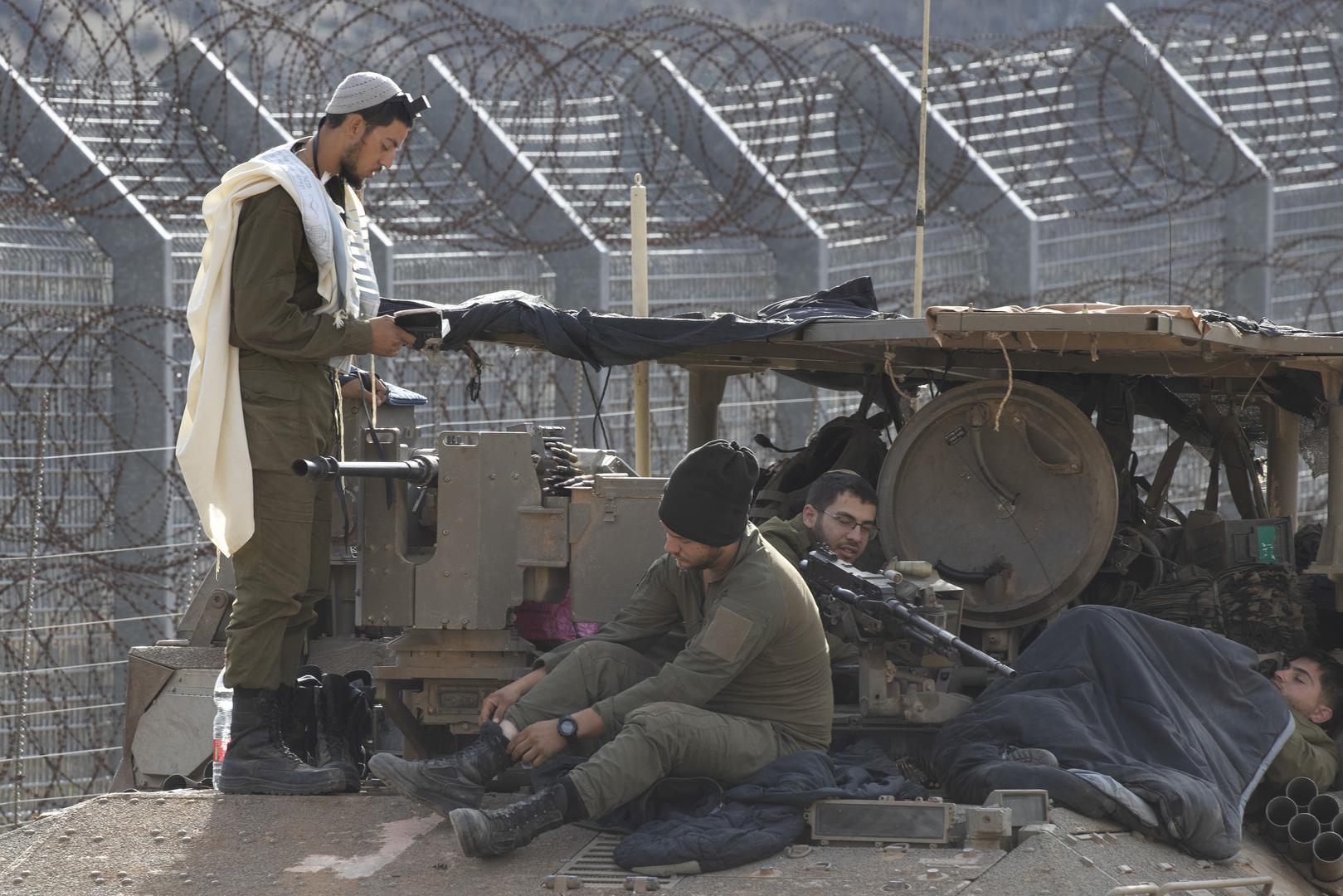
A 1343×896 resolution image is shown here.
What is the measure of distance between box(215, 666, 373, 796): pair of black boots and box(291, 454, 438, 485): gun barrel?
2.49ft

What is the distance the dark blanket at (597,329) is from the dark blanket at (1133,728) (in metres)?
1.43

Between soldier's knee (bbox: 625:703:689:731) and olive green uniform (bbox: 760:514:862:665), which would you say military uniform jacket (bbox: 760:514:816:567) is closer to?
olive green uniform (bbox: 760:514:862:665)

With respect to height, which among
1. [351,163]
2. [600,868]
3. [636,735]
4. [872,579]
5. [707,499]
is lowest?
[600,868]

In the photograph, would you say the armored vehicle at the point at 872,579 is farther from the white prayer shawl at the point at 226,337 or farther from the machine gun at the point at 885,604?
the white prayer shawl at the point at 226,337

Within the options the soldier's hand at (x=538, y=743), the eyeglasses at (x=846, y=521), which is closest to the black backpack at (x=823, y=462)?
the eyeglasses at (x=846, y=521)

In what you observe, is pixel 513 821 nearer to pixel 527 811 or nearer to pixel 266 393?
pixel 527 811

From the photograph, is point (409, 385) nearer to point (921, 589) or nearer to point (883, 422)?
point (883, 422)

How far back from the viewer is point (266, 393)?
21.5ft

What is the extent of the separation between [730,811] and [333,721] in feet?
5.72

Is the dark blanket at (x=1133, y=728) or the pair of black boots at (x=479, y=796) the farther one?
the dark blanket at (x=1133, y=728)

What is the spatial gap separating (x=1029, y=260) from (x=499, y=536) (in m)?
8.88

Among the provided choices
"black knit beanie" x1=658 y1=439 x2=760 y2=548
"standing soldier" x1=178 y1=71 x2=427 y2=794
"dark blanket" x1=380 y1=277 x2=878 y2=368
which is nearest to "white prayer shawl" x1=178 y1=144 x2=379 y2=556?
"standing soldier" x1=178 y1=71 x2=427 y2=794

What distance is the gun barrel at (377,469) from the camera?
6316mm

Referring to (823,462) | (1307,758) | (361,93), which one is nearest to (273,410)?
(361,93)
